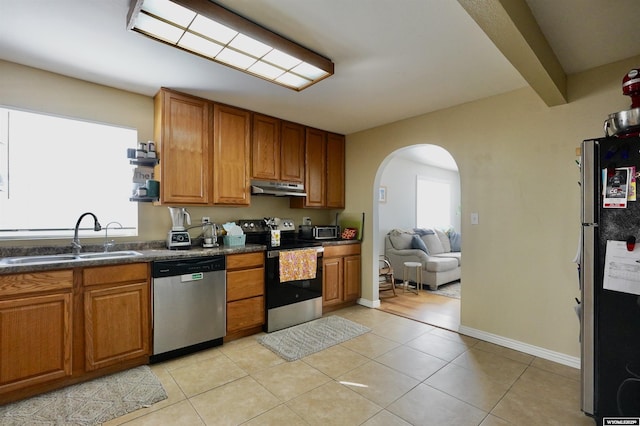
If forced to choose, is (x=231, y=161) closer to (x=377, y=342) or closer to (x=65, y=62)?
(x=65, y=62)

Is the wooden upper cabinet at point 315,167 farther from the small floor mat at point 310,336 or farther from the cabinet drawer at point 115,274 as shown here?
the cabinet drawer at point 115,274

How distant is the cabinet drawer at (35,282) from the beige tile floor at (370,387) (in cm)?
99

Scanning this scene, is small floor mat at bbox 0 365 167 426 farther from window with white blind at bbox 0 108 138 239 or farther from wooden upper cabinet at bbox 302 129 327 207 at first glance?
wooden upper cabinet at bbox 302 129 327 207

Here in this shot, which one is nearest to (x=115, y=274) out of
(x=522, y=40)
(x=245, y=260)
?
(x=245, y=260)

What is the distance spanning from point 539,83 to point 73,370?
4028 millimetres

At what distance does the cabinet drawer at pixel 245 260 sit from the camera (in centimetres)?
297

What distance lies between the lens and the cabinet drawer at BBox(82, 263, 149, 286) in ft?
7.27

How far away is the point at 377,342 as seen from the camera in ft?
9.68

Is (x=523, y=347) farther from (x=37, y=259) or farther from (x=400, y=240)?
(x=37, y=259)

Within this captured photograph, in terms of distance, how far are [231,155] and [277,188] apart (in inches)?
26.4

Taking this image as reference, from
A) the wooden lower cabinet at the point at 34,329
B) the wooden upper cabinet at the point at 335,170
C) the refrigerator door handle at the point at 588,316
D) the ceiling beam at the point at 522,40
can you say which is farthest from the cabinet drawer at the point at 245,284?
the ceiling beam at the point at 522,40

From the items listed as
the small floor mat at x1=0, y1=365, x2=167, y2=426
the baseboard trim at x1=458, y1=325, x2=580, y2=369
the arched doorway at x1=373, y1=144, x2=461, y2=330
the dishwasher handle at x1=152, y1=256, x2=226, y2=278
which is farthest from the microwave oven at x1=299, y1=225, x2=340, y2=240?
the small floor mat at x1=0, y1=365, x2=167, y2=426

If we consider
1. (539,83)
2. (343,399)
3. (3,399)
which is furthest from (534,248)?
(3,399)

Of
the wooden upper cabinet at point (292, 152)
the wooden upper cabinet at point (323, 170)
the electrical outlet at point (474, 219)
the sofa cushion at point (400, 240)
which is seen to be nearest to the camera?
the electrical outlet at point (474, 219)
